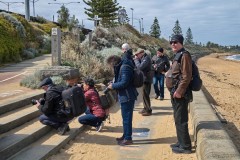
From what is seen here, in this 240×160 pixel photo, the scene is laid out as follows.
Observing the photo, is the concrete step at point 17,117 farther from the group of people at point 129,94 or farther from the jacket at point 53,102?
the jacket at point 53,102

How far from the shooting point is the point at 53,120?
25.0ft

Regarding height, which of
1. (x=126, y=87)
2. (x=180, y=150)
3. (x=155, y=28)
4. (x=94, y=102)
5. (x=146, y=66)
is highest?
(x=155, y=28)

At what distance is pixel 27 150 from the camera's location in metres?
6.55

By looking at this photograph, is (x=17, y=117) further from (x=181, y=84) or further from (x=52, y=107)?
(x=181, y=84)

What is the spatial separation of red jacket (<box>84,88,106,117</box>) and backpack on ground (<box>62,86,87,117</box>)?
820 millimetres

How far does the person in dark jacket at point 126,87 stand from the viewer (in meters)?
7.02

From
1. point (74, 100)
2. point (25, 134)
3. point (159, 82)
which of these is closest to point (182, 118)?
point (74, 100)

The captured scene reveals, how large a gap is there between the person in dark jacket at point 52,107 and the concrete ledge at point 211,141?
258cm

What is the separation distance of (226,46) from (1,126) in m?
197

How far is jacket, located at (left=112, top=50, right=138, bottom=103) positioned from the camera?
7004mm

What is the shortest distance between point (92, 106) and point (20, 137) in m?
1.89

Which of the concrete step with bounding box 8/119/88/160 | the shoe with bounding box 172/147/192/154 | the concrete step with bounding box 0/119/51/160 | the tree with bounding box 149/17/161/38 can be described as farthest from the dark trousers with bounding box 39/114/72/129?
the tree with bounding box 149/17/161/38

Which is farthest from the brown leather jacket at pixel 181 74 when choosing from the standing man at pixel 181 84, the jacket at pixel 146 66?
the jacket at pixel 146 66

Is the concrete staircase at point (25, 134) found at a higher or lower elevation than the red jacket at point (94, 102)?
lower
